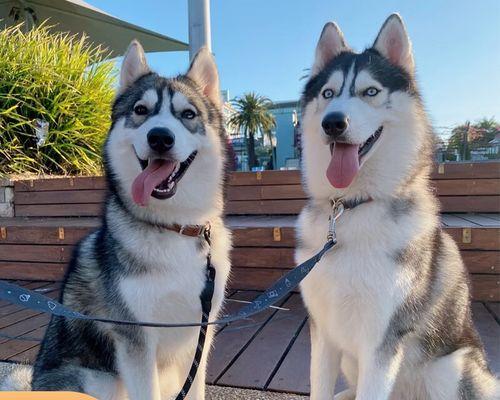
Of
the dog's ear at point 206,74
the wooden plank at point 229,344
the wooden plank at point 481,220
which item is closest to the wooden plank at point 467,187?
the wooden plank at point 481,220

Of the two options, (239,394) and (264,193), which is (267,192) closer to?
(264,193)

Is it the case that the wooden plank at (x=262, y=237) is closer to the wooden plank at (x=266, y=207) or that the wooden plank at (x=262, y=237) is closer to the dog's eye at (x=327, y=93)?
the wooden plank at (x=266, y=207)

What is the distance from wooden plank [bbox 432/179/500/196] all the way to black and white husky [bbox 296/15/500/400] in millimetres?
2182

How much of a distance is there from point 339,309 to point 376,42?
1.13m

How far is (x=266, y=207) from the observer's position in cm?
399

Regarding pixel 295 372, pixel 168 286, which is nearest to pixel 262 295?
pixel 168 286

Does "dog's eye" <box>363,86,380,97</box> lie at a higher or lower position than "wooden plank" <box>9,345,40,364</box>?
higher

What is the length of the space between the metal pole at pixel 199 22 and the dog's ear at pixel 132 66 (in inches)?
91.7

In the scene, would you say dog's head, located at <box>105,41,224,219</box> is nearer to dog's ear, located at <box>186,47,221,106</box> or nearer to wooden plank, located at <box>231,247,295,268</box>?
dog's ear, located at <box>186,47,221,106</box>

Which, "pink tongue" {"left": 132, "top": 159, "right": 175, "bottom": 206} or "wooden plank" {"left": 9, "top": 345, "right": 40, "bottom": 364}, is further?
"wooden plank" {"left": 9, "top": 345, "right": 40, "bottom": 364}

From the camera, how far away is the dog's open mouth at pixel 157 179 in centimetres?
156

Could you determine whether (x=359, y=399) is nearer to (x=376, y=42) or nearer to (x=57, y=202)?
(x=376, y=42)

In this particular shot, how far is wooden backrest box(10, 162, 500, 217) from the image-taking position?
3533mm

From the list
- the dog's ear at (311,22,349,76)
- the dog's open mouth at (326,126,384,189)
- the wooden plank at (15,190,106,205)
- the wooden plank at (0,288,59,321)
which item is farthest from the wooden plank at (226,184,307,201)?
the dog's open mouth at (326,126,384,189)
